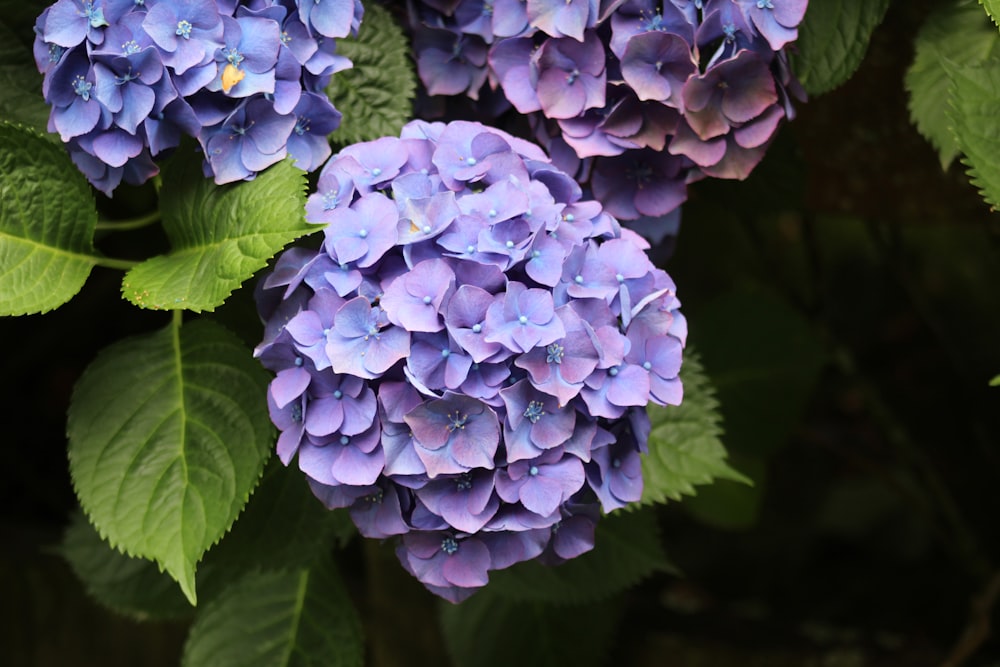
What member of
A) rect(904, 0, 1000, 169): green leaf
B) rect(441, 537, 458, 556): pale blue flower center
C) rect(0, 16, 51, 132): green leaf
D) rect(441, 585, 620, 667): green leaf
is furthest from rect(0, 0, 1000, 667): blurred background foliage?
rect(441, 537, 458, 556): pale blue flower center

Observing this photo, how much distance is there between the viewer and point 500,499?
748 millimetres

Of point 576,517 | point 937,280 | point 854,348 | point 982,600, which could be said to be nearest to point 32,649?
point 576,517

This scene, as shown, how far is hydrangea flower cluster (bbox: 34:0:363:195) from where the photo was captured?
2.54 ft

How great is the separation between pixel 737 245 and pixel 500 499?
1467 millimetres

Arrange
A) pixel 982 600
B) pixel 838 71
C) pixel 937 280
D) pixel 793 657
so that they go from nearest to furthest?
pixel 838 71 < pixel 982 600 < pixel 793 657 < pixel 937 280

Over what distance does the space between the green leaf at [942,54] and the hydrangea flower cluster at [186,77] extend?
23.0 inches

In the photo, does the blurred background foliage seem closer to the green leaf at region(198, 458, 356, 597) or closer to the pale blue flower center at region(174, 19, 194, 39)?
the green leaf at region(198, 458, 356, 597)

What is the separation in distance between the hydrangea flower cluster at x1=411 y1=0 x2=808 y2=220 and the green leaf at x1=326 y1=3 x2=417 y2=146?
37 mm

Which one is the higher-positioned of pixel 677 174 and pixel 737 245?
pixel 677 174

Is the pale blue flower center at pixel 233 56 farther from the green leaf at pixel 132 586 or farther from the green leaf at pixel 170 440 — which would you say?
the green leaf at pixel 132 586

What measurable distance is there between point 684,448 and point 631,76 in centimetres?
37

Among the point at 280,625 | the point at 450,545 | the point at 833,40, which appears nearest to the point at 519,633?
the point at 280,625

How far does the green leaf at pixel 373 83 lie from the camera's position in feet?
3.14

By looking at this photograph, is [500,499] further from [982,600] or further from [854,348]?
[854,348]
